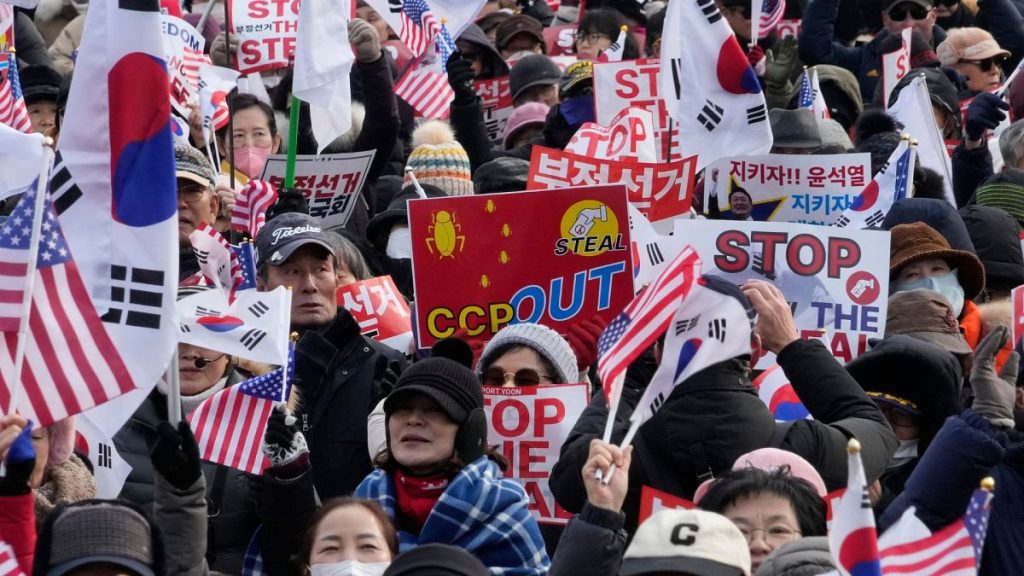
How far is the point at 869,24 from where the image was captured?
598 inches

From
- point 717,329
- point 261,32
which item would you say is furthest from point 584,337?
point 261,32

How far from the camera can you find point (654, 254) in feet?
28.5

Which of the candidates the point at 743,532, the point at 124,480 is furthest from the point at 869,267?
the point at 124,480

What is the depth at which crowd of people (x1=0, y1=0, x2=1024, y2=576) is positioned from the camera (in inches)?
233

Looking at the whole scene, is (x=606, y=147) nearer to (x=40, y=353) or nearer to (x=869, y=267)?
(x=869, y=267)

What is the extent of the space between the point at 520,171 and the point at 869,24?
566 centimetres

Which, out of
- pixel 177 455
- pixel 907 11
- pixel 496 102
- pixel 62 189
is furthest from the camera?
pixel 907 11

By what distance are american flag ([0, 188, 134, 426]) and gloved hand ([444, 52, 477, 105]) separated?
225 inches

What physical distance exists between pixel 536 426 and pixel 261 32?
14.6 feet

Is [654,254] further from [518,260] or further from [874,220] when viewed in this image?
[874,220]

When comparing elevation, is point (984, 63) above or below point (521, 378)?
above

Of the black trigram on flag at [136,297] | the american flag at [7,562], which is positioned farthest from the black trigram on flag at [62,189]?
the american flag at [7,562]

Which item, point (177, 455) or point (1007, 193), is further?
point (1007, 193)

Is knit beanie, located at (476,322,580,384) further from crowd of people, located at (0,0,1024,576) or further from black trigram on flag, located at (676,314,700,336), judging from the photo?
black trigram on flag, located at (676,314,700,336)
